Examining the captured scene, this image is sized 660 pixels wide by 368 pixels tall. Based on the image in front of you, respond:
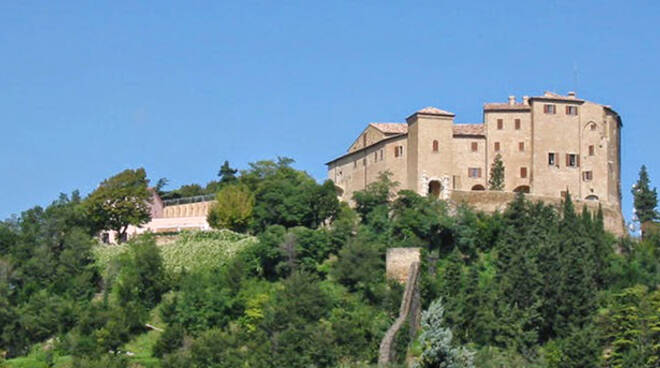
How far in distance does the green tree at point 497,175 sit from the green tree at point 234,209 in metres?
10.6

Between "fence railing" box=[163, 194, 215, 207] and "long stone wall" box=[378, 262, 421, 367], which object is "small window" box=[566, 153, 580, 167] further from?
"fence railing" box=[163, 194, 215, 207]

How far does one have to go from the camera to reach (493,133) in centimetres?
6031

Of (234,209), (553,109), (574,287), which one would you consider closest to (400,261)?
(574,287)

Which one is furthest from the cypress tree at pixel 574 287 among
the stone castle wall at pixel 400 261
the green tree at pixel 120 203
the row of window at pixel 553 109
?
the green tree at pixel 120 203

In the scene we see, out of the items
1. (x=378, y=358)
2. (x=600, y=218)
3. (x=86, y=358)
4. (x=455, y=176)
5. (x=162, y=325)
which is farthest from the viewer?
(x=455, y=176)

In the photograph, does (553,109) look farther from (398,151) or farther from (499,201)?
(398,151)

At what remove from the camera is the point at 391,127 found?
2489 inches

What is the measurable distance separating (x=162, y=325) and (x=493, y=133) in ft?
58.6

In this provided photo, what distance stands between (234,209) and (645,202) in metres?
19.9

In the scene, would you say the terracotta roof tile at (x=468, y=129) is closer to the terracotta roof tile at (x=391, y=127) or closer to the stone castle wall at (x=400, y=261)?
the terracotta roof tile at (x=391, y=127)

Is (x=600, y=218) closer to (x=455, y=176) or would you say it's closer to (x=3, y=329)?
(x=455, y=176)

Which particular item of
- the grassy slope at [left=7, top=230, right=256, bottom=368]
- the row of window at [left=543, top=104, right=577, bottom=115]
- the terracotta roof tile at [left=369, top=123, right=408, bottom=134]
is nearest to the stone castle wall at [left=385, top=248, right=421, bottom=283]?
the grassy slope at [left=7, top=230, right=256, bottom=368]

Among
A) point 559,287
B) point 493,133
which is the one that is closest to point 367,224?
point 493,133

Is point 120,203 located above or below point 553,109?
below
